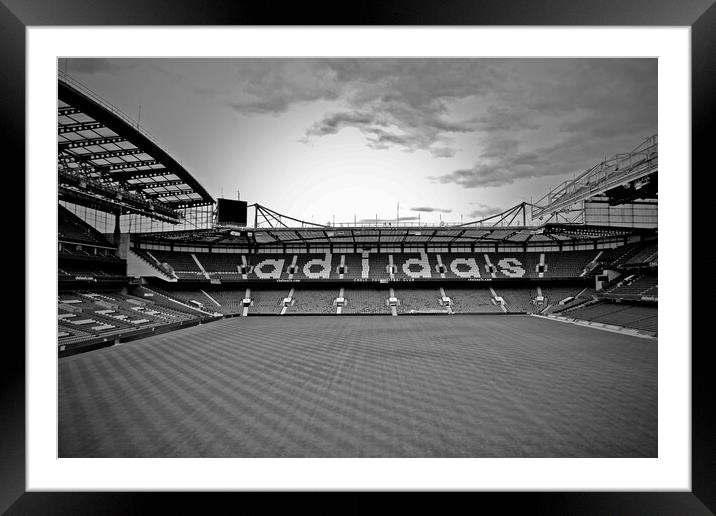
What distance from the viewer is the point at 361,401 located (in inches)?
280

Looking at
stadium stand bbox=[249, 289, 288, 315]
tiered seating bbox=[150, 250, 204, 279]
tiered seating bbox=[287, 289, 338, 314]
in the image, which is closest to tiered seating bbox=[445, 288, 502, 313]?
tiered seating bbox=[287, 289, 338, 314]

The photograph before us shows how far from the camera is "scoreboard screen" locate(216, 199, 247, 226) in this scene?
27.7 metres

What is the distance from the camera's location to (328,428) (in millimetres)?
5754

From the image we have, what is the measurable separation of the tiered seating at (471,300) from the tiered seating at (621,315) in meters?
6.72

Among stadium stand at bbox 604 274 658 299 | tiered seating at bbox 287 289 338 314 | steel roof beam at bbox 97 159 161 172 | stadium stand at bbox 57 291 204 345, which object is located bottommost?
tiered seating at bbox 287 289 338 314

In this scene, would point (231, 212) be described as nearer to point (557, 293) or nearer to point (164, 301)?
point (164, 301)

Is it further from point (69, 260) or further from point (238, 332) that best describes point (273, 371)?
point (69, 260)

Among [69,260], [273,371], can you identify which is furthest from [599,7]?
[69,260]

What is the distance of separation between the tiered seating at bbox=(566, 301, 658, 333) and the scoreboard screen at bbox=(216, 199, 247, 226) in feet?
95.5

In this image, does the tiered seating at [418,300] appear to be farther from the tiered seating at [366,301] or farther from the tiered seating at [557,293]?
the tiered seating at [557,293]

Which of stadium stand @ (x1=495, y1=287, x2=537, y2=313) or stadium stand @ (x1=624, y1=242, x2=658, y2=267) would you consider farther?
stadium stand @ (x1=495, y1=287, x2=537, y2=313)

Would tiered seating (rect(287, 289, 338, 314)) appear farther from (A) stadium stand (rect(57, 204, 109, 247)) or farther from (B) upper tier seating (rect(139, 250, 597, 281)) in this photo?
(A) stadium stand (rect(57, 204, 109, 247))

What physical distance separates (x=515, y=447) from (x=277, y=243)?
1309 inches

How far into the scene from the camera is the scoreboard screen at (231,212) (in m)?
27.7
